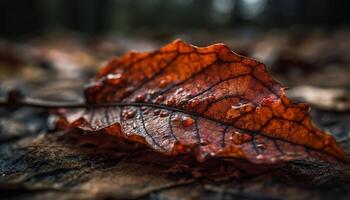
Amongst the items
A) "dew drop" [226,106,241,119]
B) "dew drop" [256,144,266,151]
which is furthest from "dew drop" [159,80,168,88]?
"dew drop" [256,144,266,151]

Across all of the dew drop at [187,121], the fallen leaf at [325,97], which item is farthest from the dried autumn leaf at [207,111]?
the fallen leaf at [325,97]

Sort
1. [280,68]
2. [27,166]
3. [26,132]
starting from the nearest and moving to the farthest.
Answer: [27,166], [26,132], [280,68]

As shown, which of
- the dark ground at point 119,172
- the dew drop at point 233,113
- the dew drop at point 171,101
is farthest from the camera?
the dew drop at point 171,101

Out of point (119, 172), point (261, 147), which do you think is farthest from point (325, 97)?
point (119, 172)

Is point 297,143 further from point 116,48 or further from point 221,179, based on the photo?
point 116,48

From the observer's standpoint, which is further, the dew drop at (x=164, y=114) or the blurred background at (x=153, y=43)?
the blurred background at (x=153, y=43)

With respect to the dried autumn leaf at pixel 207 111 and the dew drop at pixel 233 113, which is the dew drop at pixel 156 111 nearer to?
the dried autumn leaf at pixel 207 111

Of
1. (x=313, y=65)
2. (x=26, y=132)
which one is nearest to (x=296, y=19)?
(x=313, y=65)

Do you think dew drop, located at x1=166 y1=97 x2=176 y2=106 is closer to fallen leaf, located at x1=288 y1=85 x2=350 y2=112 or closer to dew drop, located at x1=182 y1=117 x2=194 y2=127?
dew drop, located at x1=182 y1=117 x2=194 y2=127

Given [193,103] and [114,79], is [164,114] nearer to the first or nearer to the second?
[193,103]
